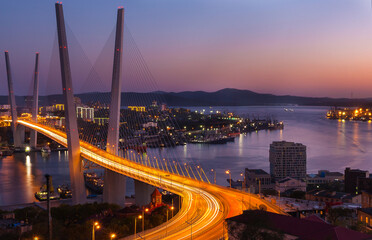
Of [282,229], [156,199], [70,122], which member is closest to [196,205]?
[282,229]

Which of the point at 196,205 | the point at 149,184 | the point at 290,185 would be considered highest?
the point at 196,205

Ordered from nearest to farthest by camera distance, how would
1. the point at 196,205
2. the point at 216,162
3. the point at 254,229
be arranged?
the point at 254,229 < the point at 196,205 < the point at 216,162

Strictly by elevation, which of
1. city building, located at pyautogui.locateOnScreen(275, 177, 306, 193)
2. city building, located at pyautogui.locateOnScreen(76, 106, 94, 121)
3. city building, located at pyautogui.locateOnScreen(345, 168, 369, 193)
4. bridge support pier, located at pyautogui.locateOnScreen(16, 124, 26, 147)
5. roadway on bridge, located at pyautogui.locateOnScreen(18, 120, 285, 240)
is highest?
city building, located at pyautogui.locateOnScreen(76, 106, 94, 121)

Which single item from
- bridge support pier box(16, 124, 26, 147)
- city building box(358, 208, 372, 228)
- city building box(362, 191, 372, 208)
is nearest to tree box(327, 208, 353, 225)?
city building box(358, 208, 372, 228)

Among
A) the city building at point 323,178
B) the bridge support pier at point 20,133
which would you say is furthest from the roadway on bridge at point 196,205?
the bridge support pier at point 20,133

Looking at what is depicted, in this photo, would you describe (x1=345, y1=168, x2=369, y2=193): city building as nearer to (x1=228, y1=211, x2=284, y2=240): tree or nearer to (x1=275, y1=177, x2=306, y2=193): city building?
(x1=275, y1=177, x2=306, y2=193): city building

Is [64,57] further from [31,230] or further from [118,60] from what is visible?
[31,230]

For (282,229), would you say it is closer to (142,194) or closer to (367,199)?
(142,194)
